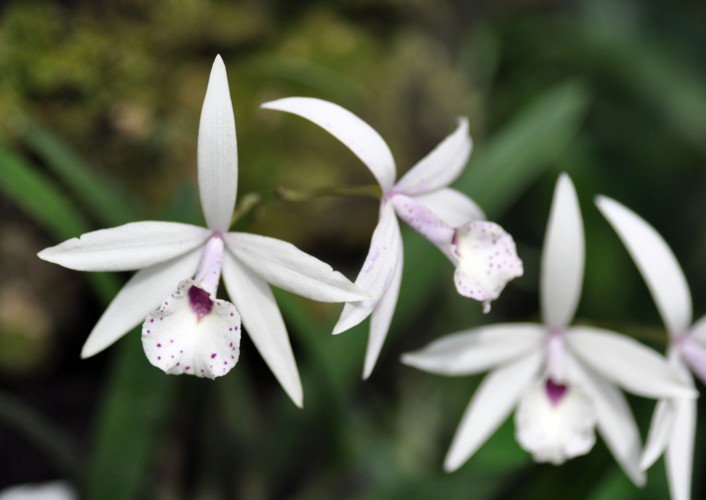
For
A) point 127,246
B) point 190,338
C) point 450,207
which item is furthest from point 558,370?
point 127,246

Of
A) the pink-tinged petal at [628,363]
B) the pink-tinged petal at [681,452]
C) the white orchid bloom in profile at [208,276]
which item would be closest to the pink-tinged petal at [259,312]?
the white orchid bloom in profile at [208,276]

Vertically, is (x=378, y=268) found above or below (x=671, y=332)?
above

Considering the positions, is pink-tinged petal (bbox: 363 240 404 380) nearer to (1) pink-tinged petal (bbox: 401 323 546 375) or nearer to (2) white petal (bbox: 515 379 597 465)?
(1) pink-tinged petal (bbox: 401 323 546 375)

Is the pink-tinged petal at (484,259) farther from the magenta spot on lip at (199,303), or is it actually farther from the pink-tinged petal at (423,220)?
the magenta spot on lip at (199,303)

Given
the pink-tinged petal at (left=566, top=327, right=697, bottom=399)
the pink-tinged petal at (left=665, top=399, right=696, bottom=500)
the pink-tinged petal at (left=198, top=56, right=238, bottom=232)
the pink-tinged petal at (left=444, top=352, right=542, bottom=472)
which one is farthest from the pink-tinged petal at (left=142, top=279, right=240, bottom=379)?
the pink-tinged petal at (left=665, top=399, right=696, bottom=500)

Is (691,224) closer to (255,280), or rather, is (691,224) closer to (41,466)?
(255,280)

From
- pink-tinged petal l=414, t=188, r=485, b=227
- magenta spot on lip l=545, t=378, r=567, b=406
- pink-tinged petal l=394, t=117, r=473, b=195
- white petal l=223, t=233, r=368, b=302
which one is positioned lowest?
magenta spot on lip l=545, t=378, r=567, b=406

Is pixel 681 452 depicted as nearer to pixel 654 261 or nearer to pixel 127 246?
pixel 654 261
